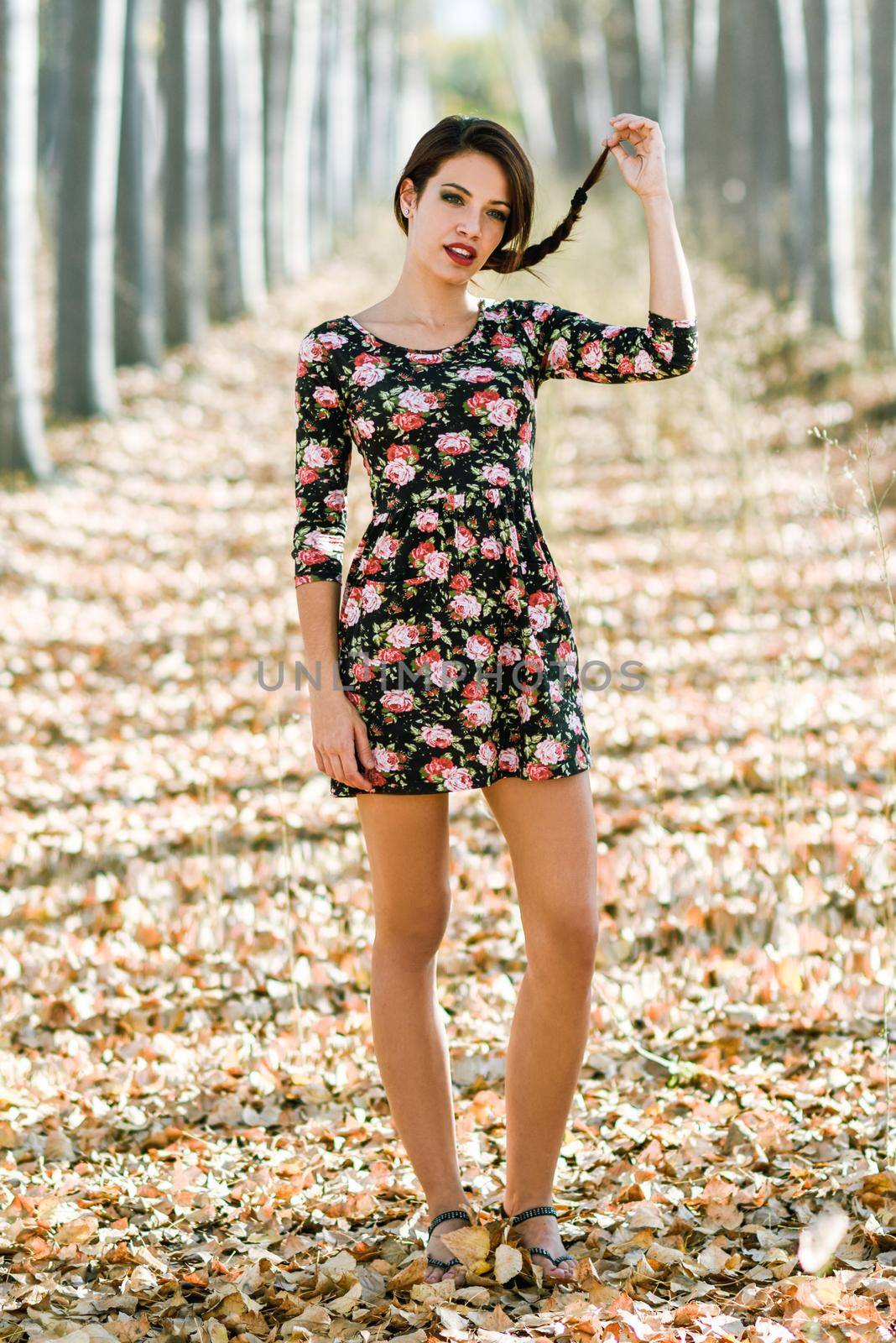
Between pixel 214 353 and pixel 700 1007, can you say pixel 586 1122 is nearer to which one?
pixel 700 1007

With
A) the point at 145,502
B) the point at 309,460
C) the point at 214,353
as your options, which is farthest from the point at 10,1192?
the point at 214,353

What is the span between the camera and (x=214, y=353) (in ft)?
59.5

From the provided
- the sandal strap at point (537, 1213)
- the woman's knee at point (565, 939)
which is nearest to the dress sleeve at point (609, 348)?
the woman's knee at point (565, 939)

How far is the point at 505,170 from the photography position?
2684 mm

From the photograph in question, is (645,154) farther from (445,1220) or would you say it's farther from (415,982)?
(445,1220)

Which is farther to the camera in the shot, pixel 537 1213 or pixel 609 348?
pixel 537 1213

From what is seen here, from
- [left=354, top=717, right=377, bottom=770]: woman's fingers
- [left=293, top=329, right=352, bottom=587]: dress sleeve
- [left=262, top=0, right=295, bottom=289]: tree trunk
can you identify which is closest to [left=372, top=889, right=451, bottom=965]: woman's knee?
[left=354, top=717, right=377, bottom=770]: woman's fingers

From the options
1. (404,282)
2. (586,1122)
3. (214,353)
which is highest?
(214,353)

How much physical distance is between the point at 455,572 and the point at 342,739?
1.19 ft

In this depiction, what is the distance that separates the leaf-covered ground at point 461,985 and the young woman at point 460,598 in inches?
13.5

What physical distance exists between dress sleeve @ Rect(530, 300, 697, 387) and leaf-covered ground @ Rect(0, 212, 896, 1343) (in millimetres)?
725

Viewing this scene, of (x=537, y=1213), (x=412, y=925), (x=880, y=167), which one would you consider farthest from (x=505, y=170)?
(x=880, y=167)

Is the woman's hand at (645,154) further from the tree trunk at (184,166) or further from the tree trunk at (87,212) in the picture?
the tree trunk at (184,166)

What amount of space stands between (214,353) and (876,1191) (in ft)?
54.0
